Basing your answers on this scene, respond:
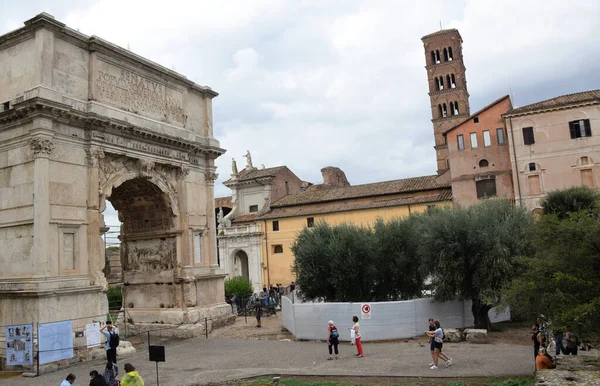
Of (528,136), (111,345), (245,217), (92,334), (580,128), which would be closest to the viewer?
(111,345)

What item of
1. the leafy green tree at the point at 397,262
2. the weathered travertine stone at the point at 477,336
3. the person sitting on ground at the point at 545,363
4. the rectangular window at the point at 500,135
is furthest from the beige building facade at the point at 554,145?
the person sitting on ground at the point at 545,363

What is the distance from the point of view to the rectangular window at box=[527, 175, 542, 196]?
3056 cm

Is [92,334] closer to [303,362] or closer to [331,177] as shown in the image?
[303,362]

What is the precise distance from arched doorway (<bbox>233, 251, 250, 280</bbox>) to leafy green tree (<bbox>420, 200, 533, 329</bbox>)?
2636 centimetres

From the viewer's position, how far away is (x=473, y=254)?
1809 centimetres

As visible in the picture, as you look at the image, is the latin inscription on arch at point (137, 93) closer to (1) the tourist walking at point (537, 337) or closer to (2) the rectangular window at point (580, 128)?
(1) the tourist walking at point (537, 337)

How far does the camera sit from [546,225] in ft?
35.1

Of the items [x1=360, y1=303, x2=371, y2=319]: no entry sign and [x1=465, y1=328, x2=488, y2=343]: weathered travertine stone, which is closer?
[x1=465, y1=328, x2=488, y2=343]: weathered travertine stone

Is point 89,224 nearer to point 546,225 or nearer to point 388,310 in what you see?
point 388,310

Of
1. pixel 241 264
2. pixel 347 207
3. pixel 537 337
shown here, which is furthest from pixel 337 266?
pixel 241 264

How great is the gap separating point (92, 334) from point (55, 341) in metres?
1.42

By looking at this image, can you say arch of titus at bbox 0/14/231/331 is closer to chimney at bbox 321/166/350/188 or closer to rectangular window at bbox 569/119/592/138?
rectangular window at bbox 569/119/592/138

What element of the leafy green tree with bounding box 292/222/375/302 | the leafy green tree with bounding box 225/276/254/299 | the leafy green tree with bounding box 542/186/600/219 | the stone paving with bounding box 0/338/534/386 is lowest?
the stone paving with bounding box 0/338/534/386

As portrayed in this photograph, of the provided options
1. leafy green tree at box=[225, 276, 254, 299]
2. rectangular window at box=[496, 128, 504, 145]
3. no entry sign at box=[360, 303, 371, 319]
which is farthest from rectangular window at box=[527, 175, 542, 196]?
leafy green tree at box=[225, 276, 254, 299]
